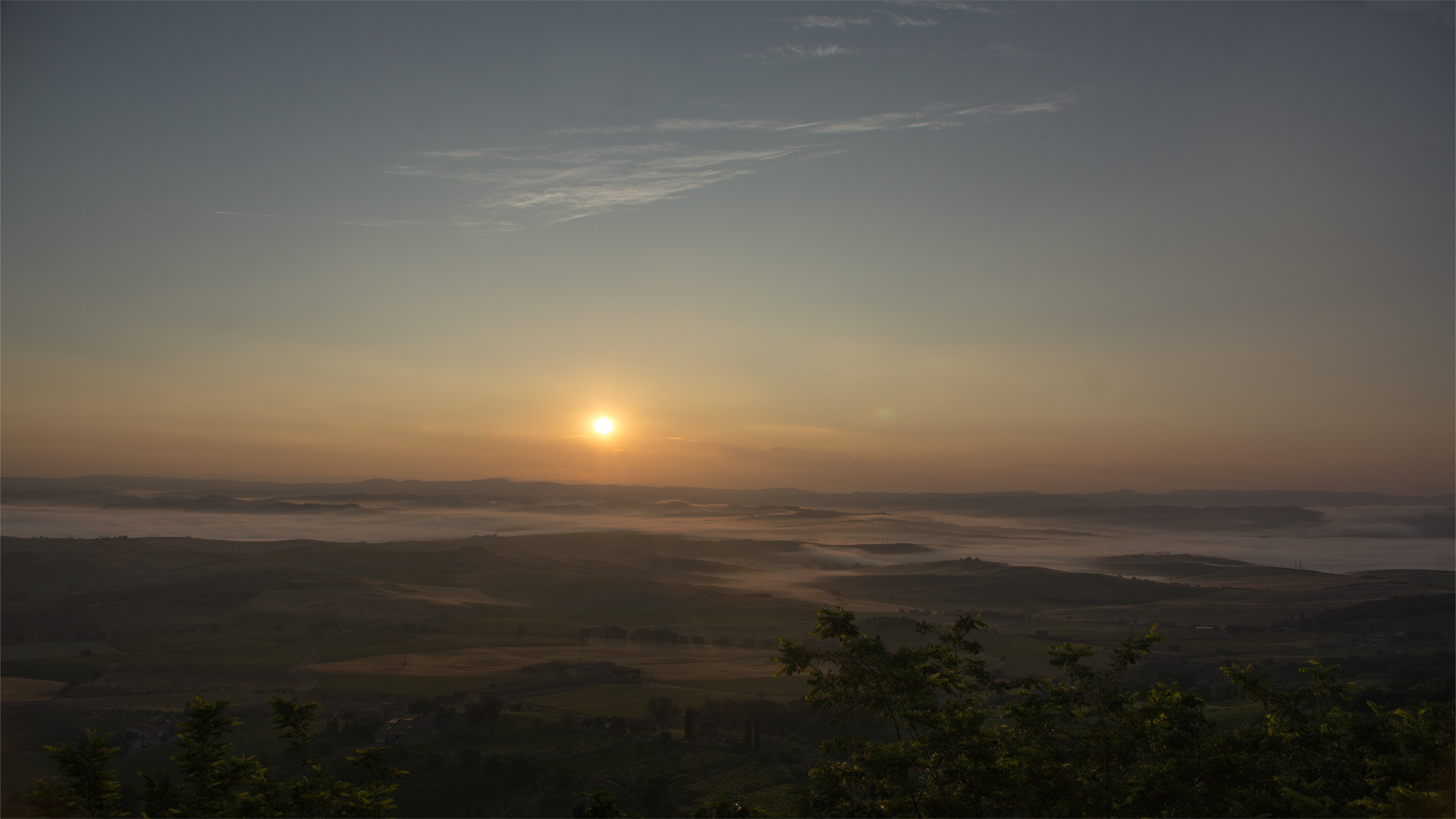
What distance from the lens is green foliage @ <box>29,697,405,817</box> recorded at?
9180 mm

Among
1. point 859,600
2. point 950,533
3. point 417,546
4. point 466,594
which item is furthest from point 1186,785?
point 950,533

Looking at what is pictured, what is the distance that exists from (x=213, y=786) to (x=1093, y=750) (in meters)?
12.8

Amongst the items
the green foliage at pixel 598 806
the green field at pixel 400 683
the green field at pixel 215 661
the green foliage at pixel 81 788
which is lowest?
the green field at pixel 215 661

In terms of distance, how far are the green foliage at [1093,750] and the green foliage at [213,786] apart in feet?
20.9

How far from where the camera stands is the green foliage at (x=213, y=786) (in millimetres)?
9180

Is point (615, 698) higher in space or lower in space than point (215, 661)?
higher

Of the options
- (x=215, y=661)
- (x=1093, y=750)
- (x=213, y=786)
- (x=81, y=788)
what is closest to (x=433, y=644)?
(x=215, y=661)

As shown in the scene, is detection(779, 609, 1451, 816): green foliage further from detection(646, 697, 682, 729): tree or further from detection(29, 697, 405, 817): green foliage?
detection(646, 697, 682, 729): tree

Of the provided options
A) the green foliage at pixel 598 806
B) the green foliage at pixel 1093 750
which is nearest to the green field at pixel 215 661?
the green foliage at pixel 598 806

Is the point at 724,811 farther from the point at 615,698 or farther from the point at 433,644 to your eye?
the point at 433,644

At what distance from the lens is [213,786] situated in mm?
9836

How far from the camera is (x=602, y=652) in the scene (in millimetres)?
68875

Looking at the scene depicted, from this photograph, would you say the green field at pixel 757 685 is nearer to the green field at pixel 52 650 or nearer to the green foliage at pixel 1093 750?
the green foliage at pixel 1093 750

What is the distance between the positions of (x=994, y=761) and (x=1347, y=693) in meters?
6.09
